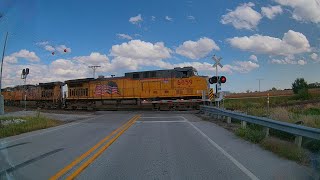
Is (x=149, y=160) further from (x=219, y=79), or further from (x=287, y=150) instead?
(x=219, y=79)

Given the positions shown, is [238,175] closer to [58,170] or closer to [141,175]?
[141,175]

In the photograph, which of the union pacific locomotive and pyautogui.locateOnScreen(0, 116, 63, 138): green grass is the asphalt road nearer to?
pyautogui.locateOnScreen(0, 116, 63, 138): green grass

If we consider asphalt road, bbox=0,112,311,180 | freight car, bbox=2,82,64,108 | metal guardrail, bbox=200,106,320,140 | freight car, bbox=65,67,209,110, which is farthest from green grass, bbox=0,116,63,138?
freight car, bbox=2,82,64,108

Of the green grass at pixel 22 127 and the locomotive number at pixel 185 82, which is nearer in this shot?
the green grass at pixel 22 127

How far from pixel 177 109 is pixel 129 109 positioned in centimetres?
609

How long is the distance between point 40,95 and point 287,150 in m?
45.1

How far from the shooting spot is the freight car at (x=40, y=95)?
47.3 meters

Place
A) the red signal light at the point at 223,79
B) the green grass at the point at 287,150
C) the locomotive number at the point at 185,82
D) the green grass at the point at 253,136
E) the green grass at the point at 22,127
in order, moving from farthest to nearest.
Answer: the locomotive number at the point at 185,82 → the red signal light at the point at 223,79 → the green grass at the point at 22,127 → the green grass at the point at 253,136 → the green grass at the point at 287,150

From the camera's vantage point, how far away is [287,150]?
35.0 feet

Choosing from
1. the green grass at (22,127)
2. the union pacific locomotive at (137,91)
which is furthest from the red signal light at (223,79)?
the green grass at (22,127)

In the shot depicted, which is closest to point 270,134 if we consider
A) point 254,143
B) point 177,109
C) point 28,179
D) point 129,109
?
point 254,143

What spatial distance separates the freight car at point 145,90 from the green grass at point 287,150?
78.5 ft

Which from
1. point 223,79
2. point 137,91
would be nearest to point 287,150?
point 223,79

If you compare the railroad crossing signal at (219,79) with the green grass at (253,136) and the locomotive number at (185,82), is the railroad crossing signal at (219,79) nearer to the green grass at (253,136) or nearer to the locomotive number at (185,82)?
the locomotive number at (185,82)
